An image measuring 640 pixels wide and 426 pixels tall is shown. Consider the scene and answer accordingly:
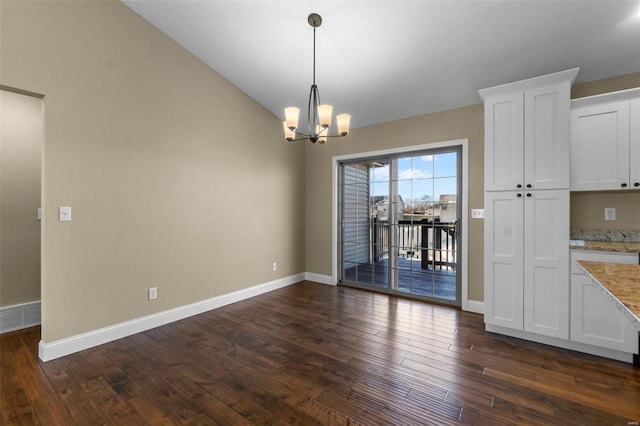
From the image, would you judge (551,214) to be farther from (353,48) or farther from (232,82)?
(232,82)

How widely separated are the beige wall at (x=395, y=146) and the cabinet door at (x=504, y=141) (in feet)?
1.90

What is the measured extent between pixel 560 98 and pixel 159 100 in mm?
4112

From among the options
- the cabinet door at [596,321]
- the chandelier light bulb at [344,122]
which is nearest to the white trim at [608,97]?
the cabinet door at [596,321]

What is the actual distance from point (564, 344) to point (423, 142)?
2728 millimetres

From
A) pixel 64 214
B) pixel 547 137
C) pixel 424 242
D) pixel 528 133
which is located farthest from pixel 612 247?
pixel 64 214

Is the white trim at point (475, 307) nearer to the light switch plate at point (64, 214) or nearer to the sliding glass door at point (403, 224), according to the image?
the sliding glass door at point (403, 224)

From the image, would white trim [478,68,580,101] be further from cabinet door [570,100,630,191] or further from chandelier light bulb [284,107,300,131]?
chandelier light bulb [284,107,300,131]

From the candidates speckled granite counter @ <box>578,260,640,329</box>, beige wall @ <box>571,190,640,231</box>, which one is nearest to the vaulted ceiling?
beige wall @ <box>571,190,640,231</box>

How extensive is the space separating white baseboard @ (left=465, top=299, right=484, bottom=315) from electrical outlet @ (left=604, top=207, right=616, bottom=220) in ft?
5.11

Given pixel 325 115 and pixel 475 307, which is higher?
pixel 325 115

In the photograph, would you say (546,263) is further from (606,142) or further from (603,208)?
(606,142)

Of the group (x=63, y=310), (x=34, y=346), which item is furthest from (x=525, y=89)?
(x=34, y=346)

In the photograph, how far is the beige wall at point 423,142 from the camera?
2.88 metres

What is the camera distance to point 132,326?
2914mm
